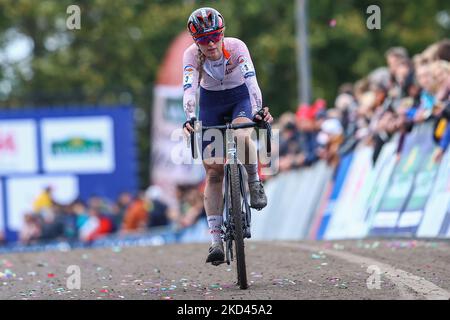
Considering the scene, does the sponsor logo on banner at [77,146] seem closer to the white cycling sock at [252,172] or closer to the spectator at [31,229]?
the spectator at [31,229]

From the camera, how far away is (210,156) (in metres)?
10.0

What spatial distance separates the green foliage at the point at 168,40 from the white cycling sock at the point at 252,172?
27.4m

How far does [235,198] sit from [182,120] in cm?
2232

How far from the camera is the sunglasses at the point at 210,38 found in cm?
966

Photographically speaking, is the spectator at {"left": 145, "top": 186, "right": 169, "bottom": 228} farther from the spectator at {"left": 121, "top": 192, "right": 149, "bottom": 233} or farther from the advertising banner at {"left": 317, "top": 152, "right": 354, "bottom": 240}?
the advertising banner at {"left": 317, "top": 152, "right": 354, "bottom": 240}

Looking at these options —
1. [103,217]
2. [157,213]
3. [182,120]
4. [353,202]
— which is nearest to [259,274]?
[353,202]

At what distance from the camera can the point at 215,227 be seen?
10062 mm

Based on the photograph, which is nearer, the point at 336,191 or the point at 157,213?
the point at 336,191

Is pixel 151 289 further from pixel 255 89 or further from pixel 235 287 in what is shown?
pixel 255 89

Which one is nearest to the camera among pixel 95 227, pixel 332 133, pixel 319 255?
pixel 319 255

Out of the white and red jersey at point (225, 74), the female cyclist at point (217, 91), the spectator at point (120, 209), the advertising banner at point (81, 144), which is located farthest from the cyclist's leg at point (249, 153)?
the advertising banner at point (81, 144)

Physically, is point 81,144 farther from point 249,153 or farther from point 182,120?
point 249,153

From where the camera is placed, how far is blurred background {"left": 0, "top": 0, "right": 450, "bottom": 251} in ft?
48.3

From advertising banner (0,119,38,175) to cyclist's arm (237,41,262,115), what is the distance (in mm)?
21985
